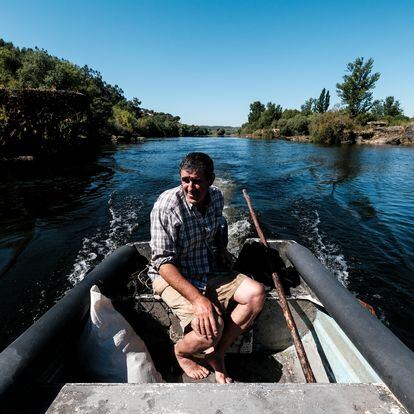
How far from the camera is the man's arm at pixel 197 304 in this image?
90.7 inches

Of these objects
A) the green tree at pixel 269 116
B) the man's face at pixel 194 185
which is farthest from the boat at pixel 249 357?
the green tree at pixel 269 116

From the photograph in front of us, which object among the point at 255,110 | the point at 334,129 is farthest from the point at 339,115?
the point at 255,110

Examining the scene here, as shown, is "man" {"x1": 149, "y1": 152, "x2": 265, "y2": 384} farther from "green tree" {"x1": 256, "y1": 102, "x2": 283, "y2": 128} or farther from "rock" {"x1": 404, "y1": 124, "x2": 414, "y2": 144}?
"green tree" {"x1": 256, "y1": 102, "x2": 283, "y2": 128}

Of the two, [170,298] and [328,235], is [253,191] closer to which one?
[328,235]

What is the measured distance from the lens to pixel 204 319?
230 centimetres

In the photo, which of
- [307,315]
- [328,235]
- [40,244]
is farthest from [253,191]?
[307,315]

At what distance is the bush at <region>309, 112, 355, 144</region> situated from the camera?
42.5m

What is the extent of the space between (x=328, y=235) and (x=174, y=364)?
221 inches

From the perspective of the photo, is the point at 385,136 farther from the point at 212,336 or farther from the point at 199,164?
the point at 212,336

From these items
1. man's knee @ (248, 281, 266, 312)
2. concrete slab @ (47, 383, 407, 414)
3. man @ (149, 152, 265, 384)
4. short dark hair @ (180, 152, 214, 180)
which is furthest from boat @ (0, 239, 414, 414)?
short dark hair @ (180, 152, 214, 180)

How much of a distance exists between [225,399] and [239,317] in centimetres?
98

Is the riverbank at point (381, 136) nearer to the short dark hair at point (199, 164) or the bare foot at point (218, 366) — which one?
the short dark hair at point (199, 164)

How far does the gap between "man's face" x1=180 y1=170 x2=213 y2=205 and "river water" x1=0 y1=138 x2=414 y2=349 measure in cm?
317

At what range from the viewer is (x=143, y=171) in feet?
52.1
